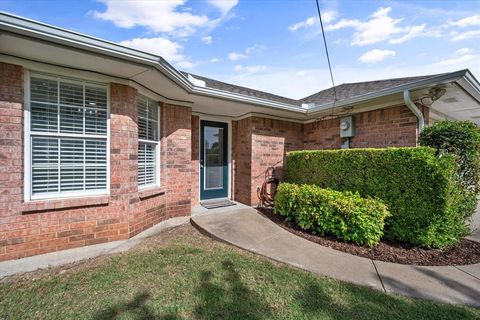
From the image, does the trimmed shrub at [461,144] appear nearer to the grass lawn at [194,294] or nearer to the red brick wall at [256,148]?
the grass lawn at [194,294]

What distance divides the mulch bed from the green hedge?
12 centimetres

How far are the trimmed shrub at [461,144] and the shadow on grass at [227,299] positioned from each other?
372 cm

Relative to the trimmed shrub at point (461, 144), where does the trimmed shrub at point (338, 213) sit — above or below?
below

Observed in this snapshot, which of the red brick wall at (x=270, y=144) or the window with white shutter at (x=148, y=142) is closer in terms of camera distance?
the window with white shutter at (x=148, y=142)

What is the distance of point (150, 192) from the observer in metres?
4.14

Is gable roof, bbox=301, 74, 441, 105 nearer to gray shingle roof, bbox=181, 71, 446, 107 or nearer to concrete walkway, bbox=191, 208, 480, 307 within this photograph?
gray shingle roof, bbox=181, 71, 446, 107

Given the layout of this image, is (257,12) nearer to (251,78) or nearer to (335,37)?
(335,37)

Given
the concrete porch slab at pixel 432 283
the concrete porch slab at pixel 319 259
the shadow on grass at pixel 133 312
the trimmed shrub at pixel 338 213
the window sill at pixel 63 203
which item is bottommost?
the shadow on grass at pixel 133 312

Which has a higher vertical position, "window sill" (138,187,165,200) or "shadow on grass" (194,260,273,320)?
"window sill" (138,187,165,200)

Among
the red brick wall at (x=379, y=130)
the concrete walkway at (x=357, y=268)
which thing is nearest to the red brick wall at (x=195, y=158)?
the concrete walkway at (x=357, y=268)

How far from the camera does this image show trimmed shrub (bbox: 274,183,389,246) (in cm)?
354

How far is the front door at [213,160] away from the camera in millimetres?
6023

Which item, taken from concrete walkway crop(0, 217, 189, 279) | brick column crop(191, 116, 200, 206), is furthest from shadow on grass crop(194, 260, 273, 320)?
brick column crop(191, 116, 200, 206)

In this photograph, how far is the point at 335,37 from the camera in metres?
4.26
